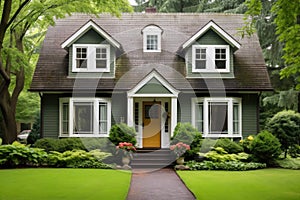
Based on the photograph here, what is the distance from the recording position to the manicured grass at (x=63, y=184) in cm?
1142

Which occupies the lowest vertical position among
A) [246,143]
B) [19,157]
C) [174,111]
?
[19,157]

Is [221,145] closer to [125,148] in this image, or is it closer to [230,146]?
[230,146]

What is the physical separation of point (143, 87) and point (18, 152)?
6777mm

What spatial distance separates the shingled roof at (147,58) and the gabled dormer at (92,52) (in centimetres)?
50

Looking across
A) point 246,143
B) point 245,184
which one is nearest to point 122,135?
point 246,143

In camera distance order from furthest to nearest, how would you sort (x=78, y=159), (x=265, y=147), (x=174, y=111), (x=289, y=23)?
(x=174, y=111) → (x=265, y=147) → (x=78, y=159) → (x=289, y=23)

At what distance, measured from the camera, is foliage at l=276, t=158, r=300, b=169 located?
19.0 metres

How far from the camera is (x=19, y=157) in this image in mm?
18125

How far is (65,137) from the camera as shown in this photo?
21.8m

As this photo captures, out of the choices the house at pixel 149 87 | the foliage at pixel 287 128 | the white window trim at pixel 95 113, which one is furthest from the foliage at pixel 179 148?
the foliage at pixel 287 128

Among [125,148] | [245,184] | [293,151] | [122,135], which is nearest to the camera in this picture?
[245,184]

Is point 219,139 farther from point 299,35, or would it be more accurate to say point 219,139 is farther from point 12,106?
point 12,106

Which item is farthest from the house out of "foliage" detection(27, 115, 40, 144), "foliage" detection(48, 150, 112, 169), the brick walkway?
the brick walkway

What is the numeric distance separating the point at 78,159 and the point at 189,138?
200 inches
